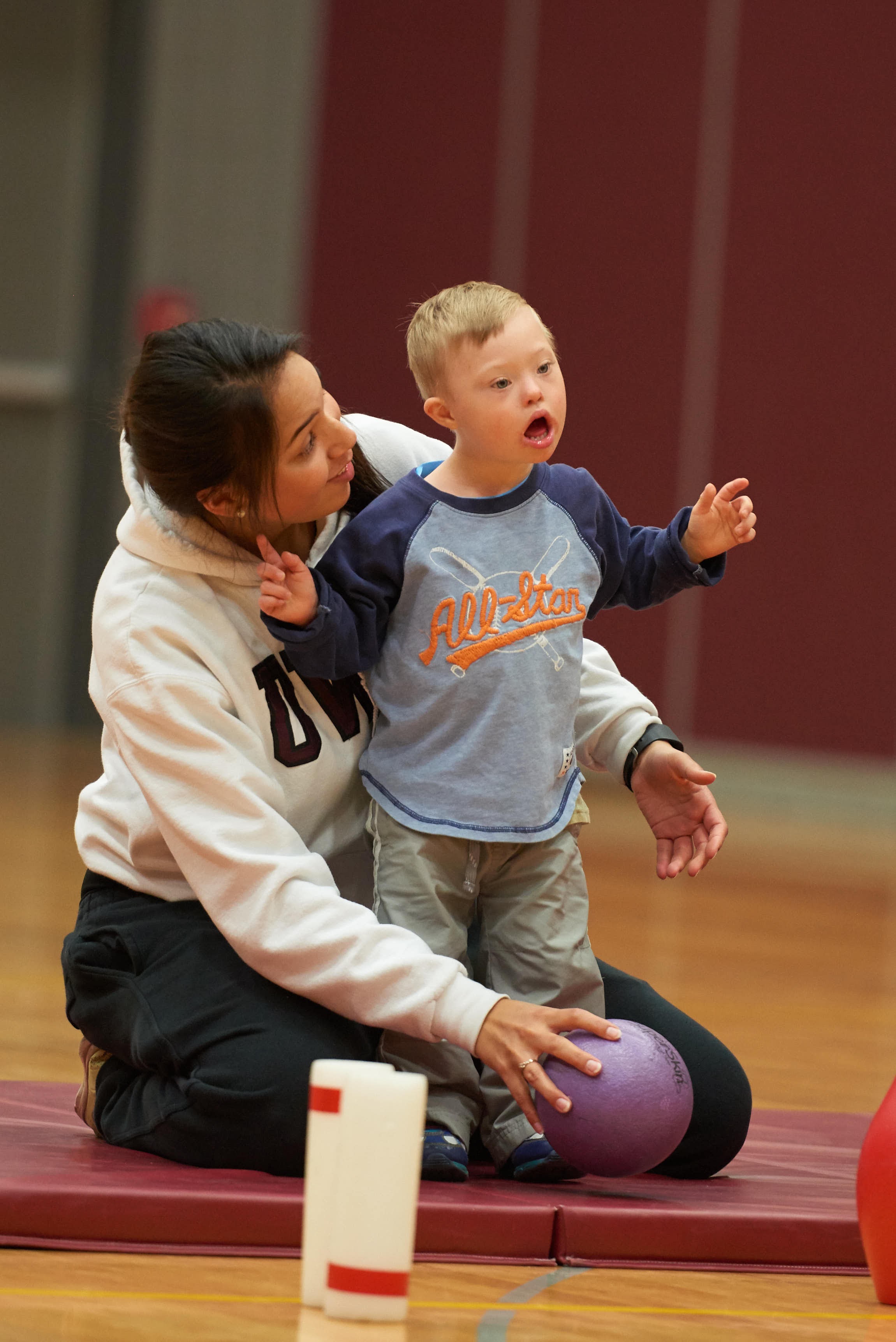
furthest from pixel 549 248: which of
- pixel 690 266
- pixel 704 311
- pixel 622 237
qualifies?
pixel 704 311

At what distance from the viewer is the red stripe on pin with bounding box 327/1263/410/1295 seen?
5.09 feet

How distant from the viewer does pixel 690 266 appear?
29.3ft

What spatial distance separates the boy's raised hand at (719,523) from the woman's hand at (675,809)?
25 centimetres

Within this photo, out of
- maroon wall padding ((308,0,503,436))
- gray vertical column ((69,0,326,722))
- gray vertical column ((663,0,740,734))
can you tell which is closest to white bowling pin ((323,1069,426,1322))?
gray vertical column ((663,0,740,734))

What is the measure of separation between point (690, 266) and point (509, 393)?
709cm

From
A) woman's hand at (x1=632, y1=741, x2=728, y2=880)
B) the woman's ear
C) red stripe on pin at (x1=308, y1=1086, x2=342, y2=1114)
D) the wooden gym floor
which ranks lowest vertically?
the wooden gym floor

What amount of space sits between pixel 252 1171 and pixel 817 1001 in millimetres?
2227

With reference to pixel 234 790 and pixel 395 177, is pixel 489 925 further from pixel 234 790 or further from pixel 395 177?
pixel 395 177

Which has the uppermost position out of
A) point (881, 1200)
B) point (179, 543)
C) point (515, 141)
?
point (515, 141)

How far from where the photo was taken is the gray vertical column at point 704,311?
8758 mm

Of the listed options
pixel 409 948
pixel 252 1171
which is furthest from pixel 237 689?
pixel 252 1171

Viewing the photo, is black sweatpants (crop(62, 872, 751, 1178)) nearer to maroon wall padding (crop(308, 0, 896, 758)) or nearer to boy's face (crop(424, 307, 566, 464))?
boy's face (crop(424, 307, 566, 464))

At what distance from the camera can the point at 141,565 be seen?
218cm

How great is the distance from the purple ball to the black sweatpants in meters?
0.24
